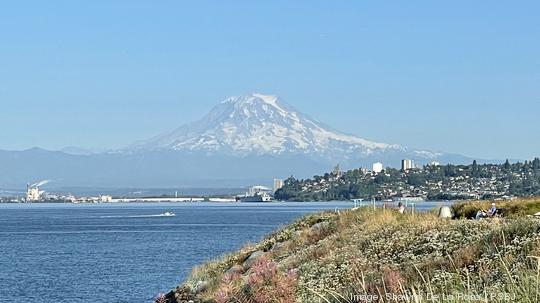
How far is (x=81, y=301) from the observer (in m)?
43.2

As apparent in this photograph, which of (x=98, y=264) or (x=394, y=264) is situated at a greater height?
(x=394, y=264)

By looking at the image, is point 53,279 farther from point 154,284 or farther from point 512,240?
point 512,240

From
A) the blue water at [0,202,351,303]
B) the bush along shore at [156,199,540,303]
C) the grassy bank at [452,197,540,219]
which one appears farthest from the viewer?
the blue water at [0,202,351,303]

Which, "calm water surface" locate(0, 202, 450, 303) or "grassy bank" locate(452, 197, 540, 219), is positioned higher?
"grassy bank" locate(452, 197, 540, 219)

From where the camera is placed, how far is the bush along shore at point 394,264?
42.5 feet

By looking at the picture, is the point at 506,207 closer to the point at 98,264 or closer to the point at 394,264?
the point at 394,264

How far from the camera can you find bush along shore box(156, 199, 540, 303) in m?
13.0

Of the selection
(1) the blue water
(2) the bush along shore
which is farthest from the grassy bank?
(1) the blue water

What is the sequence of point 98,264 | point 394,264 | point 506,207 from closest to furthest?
point 394,264 → point 506,207 → point 98,264

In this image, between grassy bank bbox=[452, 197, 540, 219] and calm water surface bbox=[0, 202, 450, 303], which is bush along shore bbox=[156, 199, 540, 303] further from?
calm water surface bbox=[0, 202, 450, 303]

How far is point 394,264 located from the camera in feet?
65.9

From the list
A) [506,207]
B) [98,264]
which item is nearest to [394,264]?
[506,207]

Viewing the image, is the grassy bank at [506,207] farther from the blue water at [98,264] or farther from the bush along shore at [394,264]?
the blue water at [98,264]

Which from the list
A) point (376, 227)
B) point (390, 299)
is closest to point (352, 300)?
point (390, 299)
